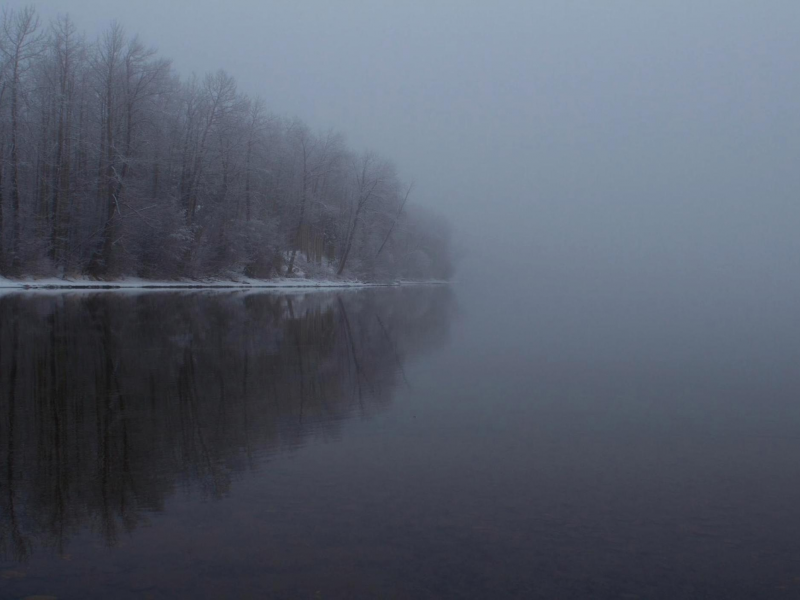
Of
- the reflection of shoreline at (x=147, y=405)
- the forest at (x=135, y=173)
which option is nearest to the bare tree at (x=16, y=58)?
the forest at (x=135, y=173)

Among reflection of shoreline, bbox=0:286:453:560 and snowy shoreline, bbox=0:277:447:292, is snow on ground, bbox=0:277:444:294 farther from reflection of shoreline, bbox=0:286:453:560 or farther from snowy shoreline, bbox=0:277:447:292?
reflection of shoreline, bbox=0:286:453:560

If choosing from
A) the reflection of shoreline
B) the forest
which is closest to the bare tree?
the forest

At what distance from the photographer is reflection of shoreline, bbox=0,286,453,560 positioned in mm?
4629

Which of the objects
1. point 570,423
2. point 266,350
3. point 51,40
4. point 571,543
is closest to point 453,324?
point 266,350

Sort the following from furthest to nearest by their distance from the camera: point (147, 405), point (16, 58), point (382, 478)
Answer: point (16, 58), point (147, 405), point (382, 478)

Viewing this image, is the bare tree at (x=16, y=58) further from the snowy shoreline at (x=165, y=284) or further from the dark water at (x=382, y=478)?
the dark water at (x=382, y=478)

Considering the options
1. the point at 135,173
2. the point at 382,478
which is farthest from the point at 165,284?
the point at 382,478

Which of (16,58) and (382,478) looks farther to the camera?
(16,58)

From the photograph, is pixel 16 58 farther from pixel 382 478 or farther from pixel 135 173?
pixel 382 478

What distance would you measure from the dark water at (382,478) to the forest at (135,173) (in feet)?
80.4

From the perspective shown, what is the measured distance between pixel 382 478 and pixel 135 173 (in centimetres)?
3803

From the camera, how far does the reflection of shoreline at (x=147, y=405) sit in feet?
15.2

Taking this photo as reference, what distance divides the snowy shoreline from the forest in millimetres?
661

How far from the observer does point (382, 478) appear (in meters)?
5.23
